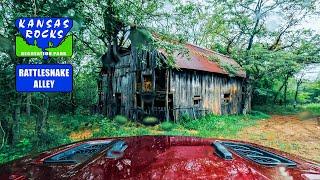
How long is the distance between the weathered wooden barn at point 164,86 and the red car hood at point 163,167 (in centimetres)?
1515

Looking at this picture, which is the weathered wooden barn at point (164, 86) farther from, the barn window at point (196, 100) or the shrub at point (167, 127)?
the shrub at point (167, 127)

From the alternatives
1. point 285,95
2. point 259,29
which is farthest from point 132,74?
point 285,95

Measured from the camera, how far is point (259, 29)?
25.3 metres

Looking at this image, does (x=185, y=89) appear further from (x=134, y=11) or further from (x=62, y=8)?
(x=62, y=8)

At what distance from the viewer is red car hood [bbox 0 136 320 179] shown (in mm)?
1937

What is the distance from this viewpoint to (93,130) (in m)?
15.8

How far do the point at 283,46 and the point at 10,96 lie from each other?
24.2 metres

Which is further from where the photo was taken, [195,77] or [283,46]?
[283,46]

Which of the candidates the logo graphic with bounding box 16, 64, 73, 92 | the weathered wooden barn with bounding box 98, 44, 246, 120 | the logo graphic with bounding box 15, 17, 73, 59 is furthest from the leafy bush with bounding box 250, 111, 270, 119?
the logo graphic with bounding box 15, 17, 73, 59

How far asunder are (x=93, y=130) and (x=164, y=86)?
5.97m

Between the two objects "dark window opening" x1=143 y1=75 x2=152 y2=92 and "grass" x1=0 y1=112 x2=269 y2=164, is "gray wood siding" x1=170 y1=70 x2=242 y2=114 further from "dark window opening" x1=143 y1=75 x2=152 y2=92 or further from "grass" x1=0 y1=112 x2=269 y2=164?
"dark window opening" x1=143 y1=75 x2=152 y2=92

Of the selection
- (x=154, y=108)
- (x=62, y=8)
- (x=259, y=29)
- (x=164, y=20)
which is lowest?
(x=154, y=108)

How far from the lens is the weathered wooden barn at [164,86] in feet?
63.3

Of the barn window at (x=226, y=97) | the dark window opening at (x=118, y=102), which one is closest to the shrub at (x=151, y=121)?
the dark window opening at (x=118, y=102)
